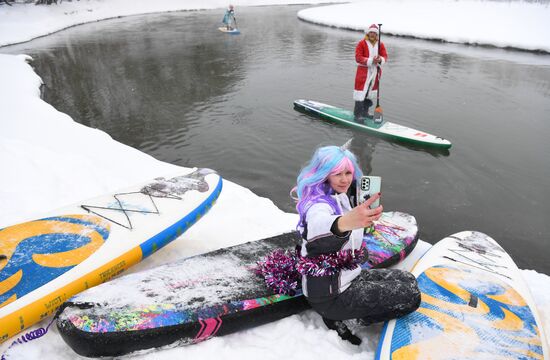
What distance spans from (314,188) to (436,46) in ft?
68.2

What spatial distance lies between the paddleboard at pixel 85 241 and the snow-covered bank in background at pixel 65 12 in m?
23.9

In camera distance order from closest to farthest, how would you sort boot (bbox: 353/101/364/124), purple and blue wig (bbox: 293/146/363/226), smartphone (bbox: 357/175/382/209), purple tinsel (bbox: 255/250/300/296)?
purple and blue wig (bbox: 293/146/363/226)
smartphone (bbox: 357/175/382/209)
purple tinsel (bbox: 255/250/300/296)
boot (bbox: 353/101/364/124)

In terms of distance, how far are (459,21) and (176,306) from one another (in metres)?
29.7

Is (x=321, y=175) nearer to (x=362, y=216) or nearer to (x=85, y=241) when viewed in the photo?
(x=362, y=216)

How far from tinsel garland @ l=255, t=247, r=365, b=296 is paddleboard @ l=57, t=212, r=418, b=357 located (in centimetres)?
7

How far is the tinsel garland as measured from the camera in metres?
2.67

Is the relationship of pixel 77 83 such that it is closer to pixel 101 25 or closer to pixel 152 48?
pixel 152 48

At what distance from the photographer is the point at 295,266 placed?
10.4 ft

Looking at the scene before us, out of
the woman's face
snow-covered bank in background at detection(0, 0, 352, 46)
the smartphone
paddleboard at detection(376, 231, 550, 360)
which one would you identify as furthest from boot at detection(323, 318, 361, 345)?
snow-covered bank in background at detection(0, 0, 352, 46)

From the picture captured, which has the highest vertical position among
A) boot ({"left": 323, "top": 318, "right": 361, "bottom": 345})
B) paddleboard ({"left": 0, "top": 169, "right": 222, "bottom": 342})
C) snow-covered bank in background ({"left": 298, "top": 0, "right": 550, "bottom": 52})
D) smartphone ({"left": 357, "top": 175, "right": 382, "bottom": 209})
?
snow-covered bank in background ({"left": 298, "top": 0, "right": 550, "bottom": 52})

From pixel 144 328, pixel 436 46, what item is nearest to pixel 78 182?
pixel 144 328

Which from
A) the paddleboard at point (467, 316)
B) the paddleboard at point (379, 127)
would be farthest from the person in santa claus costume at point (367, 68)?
the paddleboard at point (467, 316)

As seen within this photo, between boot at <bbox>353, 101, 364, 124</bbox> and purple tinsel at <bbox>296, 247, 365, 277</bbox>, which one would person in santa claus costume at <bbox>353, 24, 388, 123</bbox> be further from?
purple tinsel at <bbox>296, 247, 365, 277</bbox>

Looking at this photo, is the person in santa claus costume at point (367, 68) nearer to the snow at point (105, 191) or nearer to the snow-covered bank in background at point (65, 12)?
the snow at point (105, 191)
